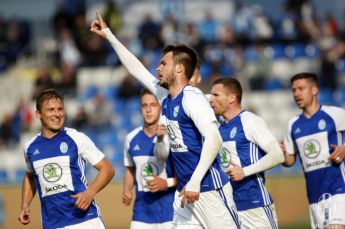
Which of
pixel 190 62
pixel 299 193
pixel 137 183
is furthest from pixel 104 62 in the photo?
pixel 190 62

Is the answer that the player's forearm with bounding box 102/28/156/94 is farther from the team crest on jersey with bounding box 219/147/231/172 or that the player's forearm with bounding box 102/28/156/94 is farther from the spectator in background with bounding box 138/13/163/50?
the spectator in background with bounding box 138/13/163/50

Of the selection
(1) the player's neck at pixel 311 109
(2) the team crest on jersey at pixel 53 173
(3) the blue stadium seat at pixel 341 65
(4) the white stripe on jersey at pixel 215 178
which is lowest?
(4) the white stripe on jersey at pixel 215 178

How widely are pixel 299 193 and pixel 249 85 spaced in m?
5.63

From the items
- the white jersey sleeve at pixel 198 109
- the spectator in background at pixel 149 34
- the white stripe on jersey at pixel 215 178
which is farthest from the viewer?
the spectator in background at pixel 149 34

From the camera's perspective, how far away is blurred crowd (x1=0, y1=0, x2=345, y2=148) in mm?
24359

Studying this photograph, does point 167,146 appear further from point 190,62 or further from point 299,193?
point 299,193

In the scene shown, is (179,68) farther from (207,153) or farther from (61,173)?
(61,173)

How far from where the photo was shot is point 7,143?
24562 millimetres

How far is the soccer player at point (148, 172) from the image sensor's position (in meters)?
11.3

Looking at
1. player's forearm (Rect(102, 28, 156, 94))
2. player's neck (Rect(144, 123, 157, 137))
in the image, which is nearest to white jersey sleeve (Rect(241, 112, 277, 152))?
player's forearm (Rect(102, 28, 156, 94))

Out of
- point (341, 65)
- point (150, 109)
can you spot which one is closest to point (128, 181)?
point (150, 109)

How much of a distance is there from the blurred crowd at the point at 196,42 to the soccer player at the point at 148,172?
12.0 meters

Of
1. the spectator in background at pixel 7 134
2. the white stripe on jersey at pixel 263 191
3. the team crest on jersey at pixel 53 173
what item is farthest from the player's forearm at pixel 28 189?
the spectator in background at pixel 7 134

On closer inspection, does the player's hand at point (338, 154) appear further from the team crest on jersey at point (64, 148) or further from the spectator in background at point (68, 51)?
the spectator in background at point (68, 51)
